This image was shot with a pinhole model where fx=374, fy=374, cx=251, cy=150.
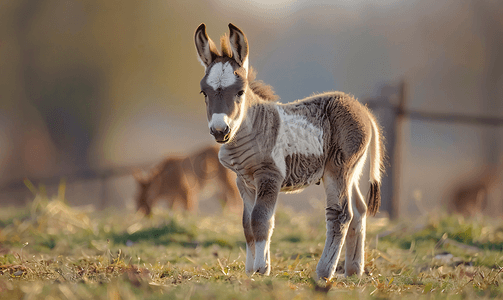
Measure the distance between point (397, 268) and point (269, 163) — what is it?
6.32 ft

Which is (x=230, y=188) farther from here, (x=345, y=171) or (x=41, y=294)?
(x=41, y=294)

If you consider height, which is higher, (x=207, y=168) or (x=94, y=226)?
(x=207, y=168)

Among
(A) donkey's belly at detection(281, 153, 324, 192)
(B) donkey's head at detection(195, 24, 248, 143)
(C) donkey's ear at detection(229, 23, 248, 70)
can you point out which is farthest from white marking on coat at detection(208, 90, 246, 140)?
(A) donkey's belly at detection(281, 153, 324, 192)

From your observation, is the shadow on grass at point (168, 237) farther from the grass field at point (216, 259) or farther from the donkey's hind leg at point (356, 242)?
the donkey's hind leg at point (356, 242)

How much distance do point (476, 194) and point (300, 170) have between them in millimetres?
7274

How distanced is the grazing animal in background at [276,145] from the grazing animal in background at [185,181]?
4136 millimetres

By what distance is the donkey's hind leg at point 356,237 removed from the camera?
3.64m

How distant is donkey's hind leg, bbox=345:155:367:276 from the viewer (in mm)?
3637

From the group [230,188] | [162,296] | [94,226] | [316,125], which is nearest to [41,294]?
[162,296]

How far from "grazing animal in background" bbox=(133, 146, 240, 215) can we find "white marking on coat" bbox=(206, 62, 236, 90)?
179 inches

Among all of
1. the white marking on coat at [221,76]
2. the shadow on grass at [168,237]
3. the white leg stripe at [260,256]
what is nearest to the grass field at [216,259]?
the shadow on grass at [168,237]

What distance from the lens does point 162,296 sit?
2.09m

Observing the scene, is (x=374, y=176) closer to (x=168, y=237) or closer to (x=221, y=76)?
(x=221, y=76)

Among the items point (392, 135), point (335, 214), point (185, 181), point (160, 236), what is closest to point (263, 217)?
point (335, 214)
